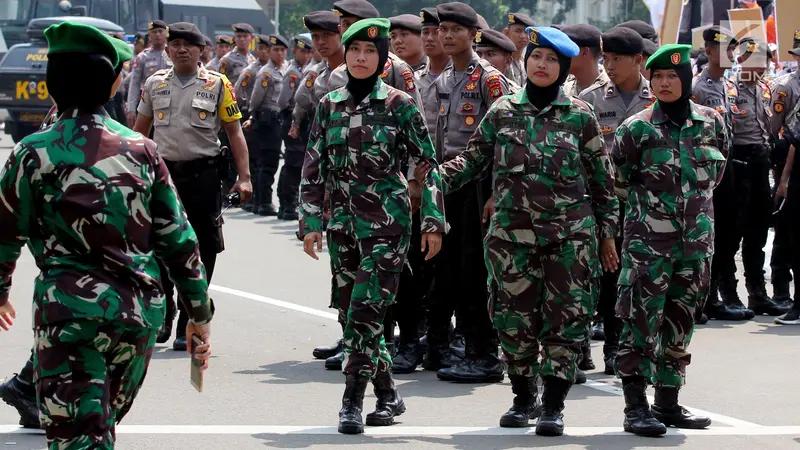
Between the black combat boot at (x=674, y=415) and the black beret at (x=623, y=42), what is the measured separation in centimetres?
255

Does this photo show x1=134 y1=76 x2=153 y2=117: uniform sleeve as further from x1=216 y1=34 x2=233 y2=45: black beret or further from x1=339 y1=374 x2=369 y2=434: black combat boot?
x1=216 y1=34 x2=233 y2=45: black beret

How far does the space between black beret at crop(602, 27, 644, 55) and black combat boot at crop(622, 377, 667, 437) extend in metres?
2.58

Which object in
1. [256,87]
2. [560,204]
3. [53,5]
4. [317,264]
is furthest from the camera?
[53,5]

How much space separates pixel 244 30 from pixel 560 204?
13.5 meters

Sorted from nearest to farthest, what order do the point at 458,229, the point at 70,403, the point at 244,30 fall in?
the point at 70,403 → the point at 458,229 → the point at 244,30

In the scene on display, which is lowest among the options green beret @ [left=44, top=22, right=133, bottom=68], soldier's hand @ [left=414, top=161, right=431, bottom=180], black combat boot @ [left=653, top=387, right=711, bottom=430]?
black combat boot @ [left=653, top=387, right=711, bottom=430]

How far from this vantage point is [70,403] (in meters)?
4.61

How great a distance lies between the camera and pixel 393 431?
7219 mm

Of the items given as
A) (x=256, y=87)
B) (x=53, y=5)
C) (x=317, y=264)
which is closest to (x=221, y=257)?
(x=317, y=264)

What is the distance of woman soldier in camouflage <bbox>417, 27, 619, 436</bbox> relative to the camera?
709 cm

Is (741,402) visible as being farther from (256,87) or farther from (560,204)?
(256,87)

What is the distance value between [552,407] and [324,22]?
11.6 feet

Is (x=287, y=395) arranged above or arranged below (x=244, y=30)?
below

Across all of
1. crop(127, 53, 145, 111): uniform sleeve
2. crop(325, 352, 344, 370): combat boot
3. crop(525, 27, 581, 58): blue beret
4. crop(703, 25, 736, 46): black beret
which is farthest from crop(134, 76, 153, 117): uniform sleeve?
crop(127, 53, 145, 111): uniform sleeve
